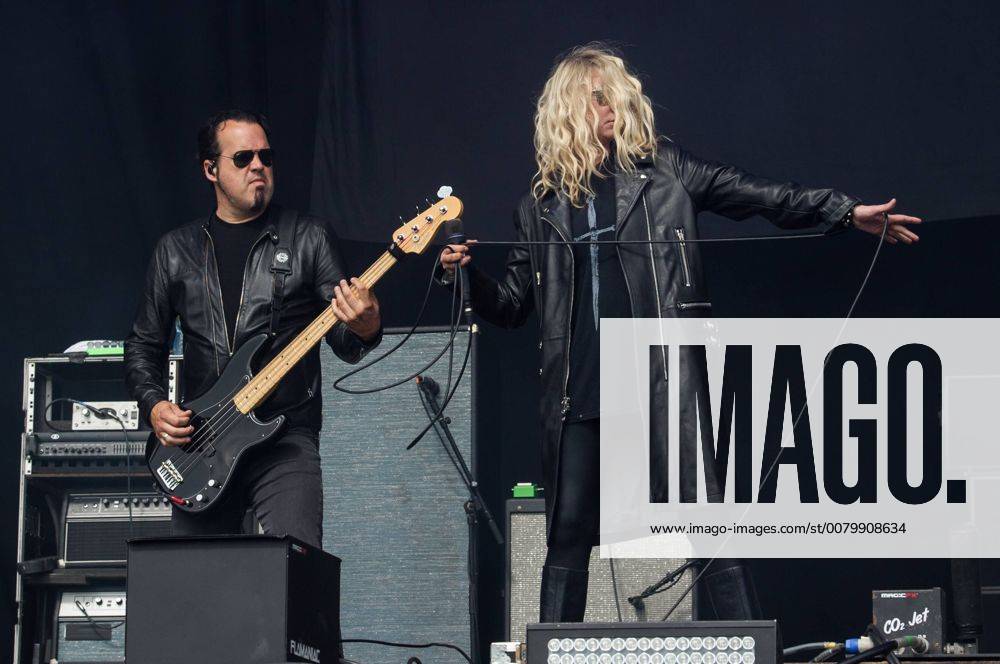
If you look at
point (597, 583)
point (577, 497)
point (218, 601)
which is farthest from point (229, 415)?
point (597, 583)

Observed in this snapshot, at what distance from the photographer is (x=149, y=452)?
13.9 feet

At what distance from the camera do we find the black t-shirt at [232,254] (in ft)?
13.9

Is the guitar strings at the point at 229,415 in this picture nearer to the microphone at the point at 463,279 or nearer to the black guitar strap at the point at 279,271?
the black guitar strap at the point at 279,271

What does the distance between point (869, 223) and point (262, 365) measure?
1.71 m

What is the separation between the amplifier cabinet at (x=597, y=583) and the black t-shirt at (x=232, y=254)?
1.38 meters

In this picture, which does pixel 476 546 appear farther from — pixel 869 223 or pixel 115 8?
pixel 115 8

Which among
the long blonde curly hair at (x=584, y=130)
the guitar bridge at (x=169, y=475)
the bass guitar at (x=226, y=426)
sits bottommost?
the guitar bridge at (x=169, y=475)

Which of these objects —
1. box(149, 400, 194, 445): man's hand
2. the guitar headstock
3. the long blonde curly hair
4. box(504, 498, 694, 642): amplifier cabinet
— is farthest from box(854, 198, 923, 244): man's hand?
box(149, 400, 194, 445): man's hand

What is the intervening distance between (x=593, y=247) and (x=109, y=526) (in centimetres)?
225

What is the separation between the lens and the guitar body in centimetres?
402

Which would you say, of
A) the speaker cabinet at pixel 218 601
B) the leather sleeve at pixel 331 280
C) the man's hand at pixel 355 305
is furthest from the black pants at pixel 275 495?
the speaker cabinet at pixel 218 601

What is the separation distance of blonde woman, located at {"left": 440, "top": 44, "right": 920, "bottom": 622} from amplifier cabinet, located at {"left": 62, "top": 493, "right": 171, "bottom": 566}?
173 centimetres

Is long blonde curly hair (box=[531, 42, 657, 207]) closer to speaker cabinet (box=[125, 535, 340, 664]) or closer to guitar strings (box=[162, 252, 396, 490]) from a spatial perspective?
guitar strings (box=[162, 252, 396, 490])

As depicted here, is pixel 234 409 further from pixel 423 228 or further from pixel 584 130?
pixel 584 130
